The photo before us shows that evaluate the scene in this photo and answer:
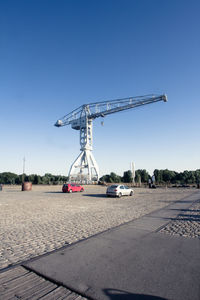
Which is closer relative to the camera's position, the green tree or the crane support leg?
the crane support leg

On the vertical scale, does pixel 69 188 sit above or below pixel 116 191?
below

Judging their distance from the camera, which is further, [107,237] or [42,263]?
[107,237]

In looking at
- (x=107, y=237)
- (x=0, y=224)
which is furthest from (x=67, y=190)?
(x=107, y=237)

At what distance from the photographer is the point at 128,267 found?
3.50 metres

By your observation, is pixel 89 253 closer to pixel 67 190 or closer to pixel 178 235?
pixel 178 235

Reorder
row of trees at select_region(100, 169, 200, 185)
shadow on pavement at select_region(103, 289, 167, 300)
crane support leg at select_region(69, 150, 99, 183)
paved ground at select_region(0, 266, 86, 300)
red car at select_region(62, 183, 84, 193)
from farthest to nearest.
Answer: row of trees at select_region(100, 169, 200, 185) < crane support leg at select_region(69, 150, 99, 183) < red car at select_region(62, 183, 84, 193) < paved ground at select_region(0, 266, 86, 300) < shadow on pavement at select_region(103, 289, 167, 300)

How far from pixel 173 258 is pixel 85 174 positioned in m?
48.5

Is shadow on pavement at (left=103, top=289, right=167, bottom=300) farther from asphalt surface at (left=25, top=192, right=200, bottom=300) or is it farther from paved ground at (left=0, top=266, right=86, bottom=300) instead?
paved ground at (left=0, top=266, right=86, bottom=300)

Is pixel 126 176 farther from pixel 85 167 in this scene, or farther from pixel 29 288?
pixel 29 288

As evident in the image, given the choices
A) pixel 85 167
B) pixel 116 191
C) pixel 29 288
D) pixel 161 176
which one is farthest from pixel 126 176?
pixel 29 288

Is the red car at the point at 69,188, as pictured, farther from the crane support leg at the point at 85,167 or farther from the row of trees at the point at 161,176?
the row of trees at the point at 161,176

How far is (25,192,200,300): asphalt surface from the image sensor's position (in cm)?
276

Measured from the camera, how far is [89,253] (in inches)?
166

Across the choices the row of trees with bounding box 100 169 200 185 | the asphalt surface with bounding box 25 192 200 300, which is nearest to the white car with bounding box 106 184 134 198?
the asphalt surface with bounding box 25 192 200 300
